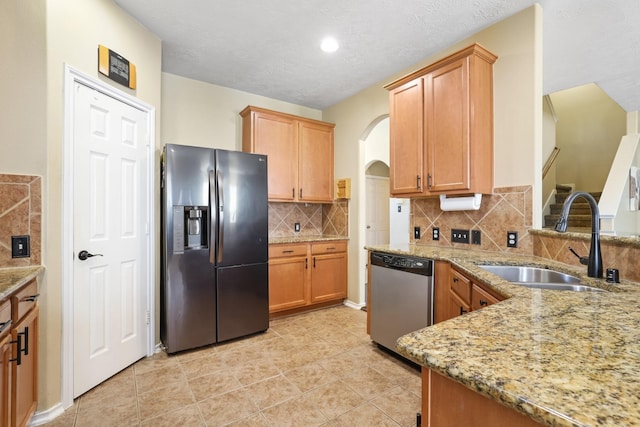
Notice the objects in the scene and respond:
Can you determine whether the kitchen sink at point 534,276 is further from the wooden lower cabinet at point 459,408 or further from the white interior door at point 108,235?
the white interior door at point 108,235

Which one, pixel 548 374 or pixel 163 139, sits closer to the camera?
pixel 548 374

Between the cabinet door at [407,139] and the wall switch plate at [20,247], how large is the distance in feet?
8.57

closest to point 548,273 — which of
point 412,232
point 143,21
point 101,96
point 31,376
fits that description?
point 412,232

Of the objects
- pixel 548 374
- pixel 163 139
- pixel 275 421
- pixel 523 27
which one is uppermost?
pixel 523 27

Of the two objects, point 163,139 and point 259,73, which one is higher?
point 259,73

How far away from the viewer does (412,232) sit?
3096mm

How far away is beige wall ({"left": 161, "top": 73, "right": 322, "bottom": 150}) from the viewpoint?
324cm

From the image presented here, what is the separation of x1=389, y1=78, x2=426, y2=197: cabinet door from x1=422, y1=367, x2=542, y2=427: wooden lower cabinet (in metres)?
2.06

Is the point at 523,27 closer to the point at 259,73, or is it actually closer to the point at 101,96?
the point at 259,73

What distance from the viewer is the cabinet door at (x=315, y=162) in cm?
380

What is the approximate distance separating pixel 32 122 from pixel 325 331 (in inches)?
108

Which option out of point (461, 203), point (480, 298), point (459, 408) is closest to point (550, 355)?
point (459, 408)

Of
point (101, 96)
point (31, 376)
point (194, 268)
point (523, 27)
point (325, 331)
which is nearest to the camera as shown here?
point (31, 376)

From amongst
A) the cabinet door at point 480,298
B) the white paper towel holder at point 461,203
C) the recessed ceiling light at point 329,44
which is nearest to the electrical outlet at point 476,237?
the white paper towel holder at point 461,203
